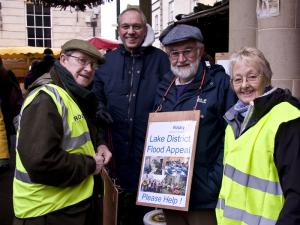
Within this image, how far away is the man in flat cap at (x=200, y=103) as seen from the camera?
108 inches

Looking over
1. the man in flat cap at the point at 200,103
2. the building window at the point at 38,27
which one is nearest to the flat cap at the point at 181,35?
the man in flat cap at the point at 200,103

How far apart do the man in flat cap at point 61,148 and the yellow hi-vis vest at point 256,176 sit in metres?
0.89

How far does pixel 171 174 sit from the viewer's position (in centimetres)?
279

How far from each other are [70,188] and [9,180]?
4.38 metres

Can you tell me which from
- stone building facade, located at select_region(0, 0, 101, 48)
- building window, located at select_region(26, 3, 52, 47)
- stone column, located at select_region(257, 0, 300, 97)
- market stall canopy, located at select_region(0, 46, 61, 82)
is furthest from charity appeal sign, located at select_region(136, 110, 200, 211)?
building window, located at select_region(26, 3, 52, 47)

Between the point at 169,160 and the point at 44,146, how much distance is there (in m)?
0.84

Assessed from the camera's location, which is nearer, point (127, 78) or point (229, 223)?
point (229, 223)

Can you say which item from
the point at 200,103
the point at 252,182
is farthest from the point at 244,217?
the point at 200,103

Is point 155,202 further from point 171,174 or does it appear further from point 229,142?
point 229,142

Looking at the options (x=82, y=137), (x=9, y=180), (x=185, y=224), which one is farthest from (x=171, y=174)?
(x=9, y=180)

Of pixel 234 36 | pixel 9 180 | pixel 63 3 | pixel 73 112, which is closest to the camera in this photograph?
pixel 73 112

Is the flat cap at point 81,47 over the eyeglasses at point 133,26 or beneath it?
beneath

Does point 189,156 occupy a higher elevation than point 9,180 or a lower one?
higher

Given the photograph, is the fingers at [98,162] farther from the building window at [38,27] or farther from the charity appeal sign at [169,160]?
the building window at [38,27]
